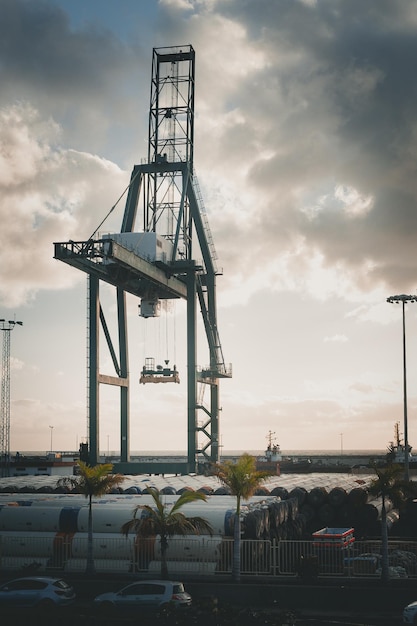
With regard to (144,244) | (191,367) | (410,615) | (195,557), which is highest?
(144,244)

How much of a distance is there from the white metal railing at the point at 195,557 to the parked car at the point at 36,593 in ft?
18.8

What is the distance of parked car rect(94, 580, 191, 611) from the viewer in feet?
87.2

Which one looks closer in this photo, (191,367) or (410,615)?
(410,615)

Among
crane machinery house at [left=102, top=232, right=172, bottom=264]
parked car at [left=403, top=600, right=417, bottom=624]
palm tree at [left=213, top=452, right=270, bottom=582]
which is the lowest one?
parked car at [left=403, top=600, right=417, bottom=624]

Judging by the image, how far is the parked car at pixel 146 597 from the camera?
26578mm

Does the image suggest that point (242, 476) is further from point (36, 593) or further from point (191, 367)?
point (191, 367)

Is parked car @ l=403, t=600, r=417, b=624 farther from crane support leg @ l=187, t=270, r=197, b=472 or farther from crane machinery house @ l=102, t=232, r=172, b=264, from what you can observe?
crane support leg @ l=187, t=270, r=197, b=472

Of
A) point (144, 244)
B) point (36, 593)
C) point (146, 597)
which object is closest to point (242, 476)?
point (146, 597)

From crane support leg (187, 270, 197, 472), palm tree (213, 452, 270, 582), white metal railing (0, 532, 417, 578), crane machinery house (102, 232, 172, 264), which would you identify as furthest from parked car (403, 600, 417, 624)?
crane support leg (187, 270, 197, 472)

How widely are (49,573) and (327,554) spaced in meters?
11.8

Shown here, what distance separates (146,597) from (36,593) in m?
3.86

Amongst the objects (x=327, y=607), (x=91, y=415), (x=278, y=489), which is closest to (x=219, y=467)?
(x=327, y=607)

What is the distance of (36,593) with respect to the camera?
27359 mm

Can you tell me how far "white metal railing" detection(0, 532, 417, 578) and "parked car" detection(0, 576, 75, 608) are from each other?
573 cm
